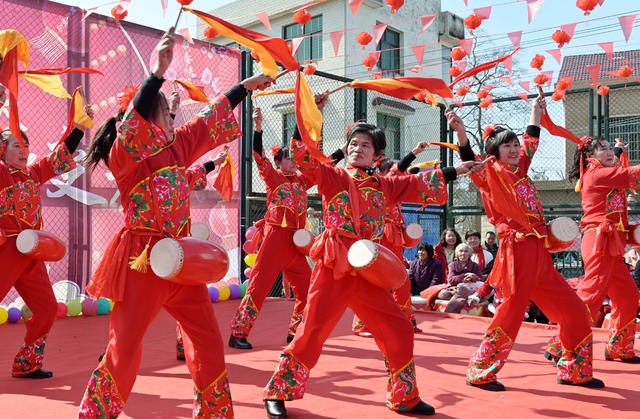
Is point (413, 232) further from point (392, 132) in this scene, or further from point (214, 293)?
point (392, 132)

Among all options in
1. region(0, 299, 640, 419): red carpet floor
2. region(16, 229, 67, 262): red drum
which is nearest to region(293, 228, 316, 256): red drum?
region(0, 299, 640, 419): red carpet floor

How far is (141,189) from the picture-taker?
2.44 metres

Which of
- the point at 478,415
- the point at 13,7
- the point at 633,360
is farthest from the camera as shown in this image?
the point at 13,7

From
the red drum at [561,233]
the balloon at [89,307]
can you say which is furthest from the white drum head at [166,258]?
the balloon at [89,307]

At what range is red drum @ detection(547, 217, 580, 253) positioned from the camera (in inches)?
140

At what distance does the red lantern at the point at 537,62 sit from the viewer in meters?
5.59

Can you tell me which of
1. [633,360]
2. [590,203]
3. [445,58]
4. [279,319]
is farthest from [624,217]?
Answer: [445,58]

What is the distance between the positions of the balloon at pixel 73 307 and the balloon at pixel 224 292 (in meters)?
1.73

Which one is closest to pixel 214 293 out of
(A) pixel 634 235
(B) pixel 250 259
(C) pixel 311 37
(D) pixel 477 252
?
(B) pixel 250 259

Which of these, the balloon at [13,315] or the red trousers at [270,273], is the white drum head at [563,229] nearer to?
the red trousers at [270,273]

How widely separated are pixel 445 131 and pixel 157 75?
841 centimetres

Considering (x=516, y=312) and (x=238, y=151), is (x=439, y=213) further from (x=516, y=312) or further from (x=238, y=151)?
(x=516, y=312)

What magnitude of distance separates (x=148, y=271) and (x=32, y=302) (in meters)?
1.93

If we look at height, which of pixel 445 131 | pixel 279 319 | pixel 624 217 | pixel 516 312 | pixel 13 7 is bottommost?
pixel 279 319
